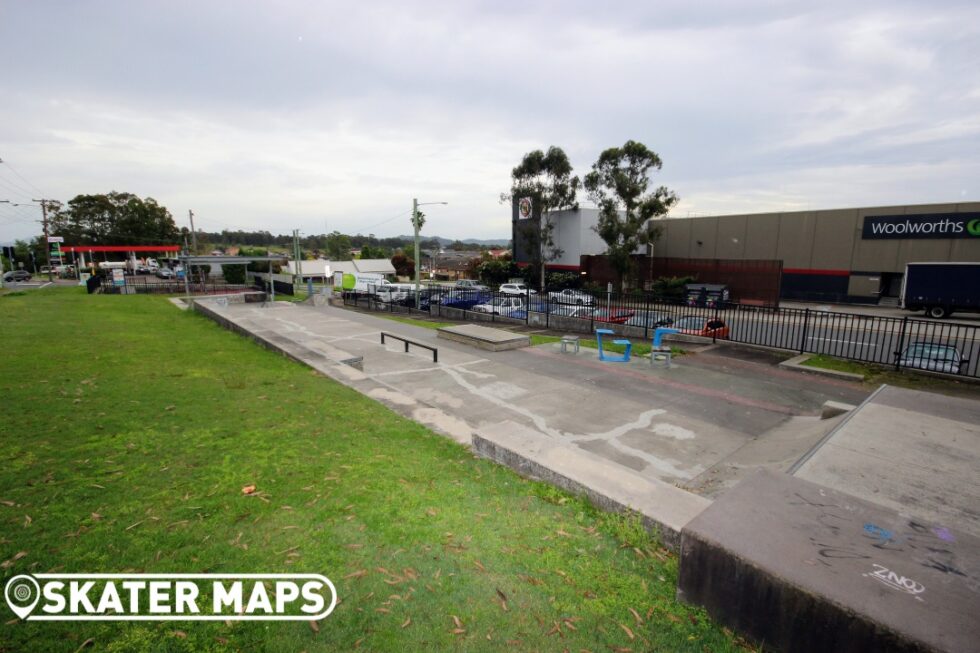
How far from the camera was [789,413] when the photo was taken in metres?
9.23

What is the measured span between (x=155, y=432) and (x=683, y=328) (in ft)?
53.5

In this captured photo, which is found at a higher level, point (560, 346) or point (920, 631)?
point (920, 631)

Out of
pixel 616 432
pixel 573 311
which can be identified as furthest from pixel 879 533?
pixel 573 311

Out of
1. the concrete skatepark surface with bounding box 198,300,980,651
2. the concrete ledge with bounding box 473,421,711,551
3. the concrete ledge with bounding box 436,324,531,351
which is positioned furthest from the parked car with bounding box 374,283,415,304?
the concrete ledge with bounding box 473,421,711,551

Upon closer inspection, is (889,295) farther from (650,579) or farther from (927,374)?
(650,579)

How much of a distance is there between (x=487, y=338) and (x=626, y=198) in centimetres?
2848

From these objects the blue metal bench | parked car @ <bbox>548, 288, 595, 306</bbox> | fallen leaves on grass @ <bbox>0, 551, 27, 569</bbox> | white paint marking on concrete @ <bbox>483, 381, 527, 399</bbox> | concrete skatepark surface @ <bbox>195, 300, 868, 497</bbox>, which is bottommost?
white paint marking on concrete @ <bbox>483, 381, 527, 399</bbox>

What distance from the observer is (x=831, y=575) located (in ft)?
8.92

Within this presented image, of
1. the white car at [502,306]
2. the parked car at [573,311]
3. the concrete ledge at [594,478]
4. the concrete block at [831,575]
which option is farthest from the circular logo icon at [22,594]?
the white car at [502,306]

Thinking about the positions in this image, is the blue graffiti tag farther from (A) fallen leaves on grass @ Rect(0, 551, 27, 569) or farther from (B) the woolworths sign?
(B) the woolworths sign

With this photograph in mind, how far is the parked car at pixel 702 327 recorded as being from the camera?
53.1 feet

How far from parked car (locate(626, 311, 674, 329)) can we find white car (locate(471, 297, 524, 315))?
6.87m

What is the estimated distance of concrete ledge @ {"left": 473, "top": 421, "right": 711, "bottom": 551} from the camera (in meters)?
3.94

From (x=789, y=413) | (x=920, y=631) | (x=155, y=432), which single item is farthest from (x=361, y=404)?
(x=789, y=413)
